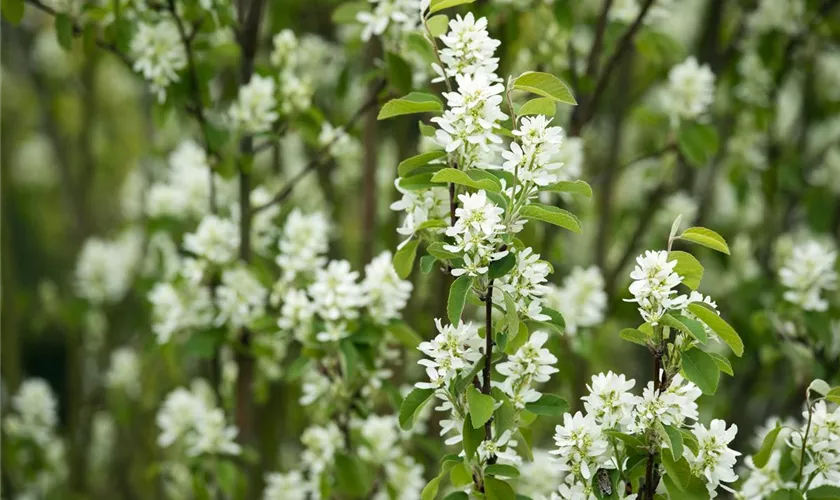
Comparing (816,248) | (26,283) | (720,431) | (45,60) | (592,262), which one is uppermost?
(45,60)

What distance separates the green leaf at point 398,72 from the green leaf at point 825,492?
3.82 feet

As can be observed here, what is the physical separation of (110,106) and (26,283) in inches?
67.0

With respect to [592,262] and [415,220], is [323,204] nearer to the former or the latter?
[592,262]

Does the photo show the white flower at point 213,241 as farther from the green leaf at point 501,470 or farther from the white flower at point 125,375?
the white flower at point 125,375

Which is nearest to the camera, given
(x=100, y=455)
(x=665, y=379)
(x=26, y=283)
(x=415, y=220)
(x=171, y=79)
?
(x=665, y=379)

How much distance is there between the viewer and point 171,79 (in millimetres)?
2205

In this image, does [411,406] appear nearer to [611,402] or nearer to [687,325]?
[611,402]

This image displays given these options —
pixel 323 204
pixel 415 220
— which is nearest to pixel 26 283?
pixel 323 204

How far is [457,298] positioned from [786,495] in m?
0.68

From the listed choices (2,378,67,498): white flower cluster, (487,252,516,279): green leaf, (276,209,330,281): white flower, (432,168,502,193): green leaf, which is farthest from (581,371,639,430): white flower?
(2,378,67,498): white flower cluster

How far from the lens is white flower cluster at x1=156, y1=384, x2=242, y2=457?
234cm

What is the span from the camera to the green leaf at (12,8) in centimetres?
205

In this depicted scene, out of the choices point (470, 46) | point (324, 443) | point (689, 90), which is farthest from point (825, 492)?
point (689, 90)

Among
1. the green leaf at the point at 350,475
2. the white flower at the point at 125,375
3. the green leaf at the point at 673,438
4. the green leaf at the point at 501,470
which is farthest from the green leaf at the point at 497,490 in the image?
the white flower at the point at 125,375
